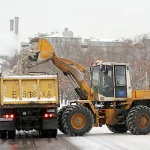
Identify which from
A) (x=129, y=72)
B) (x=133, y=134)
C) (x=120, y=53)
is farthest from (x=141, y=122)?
(x=120, y=53)

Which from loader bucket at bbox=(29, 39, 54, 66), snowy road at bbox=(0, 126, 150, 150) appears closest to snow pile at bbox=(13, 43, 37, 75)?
loader bucket at bbox=(29, 39, 54, 66)

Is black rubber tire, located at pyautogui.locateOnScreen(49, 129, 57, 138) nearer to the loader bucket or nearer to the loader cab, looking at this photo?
the loader cab

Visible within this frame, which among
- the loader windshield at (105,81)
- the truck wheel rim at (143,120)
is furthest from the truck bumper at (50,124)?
the truck wheel rim at (143,120)

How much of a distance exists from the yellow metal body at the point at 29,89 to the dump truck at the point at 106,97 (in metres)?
1.26

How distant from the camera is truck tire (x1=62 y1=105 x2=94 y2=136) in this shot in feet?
61.8

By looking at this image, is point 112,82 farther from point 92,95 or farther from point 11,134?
point 11,134

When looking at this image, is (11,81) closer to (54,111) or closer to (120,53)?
(54,111)

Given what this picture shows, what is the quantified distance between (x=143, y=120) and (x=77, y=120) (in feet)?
8.76

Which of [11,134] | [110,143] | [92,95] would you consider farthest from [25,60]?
[110,143]

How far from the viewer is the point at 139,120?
19500 mm

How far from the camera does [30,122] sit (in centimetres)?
1831

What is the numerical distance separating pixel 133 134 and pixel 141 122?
57cm

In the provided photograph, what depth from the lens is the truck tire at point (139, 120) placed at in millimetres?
19281

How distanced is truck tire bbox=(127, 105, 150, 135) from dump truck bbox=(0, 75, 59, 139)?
3.05 metres
